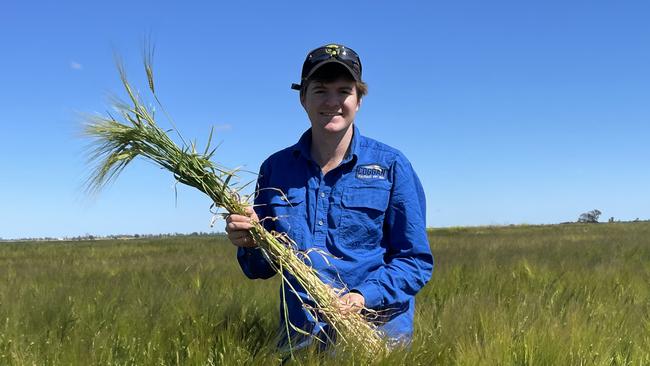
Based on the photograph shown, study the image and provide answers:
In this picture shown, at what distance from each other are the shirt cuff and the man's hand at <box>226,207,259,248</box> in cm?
44

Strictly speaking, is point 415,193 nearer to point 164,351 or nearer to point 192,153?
point 192,153

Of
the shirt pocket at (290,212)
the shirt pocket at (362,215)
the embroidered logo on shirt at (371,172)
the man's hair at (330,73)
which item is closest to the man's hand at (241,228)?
the shirt pocket at (290,212)

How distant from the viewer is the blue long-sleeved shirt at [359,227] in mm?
2180

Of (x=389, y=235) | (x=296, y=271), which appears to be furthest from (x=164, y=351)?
(x=389, y=235)

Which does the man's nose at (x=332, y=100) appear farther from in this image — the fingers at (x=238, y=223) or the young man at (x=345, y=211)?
the fingers at (x=238, y=223)

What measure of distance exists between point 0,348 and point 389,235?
1605 mm

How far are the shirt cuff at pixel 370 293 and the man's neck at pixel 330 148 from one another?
50 cm

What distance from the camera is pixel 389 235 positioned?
2.29 m

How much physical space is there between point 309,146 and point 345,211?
Answer: 340 mm

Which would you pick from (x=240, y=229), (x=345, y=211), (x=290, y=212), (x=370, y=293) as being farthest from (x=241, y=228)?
(x=370, y=293)

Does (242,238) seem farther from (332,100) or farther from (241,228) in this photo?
(332,100)

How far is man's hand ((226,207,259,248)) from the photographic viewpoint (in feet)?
6.73

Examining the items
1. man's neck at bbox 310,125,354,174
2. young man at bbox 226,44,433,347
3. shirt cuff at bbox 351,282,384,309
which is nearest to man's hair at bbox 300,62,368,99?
young man at bbox 226,44,433,347

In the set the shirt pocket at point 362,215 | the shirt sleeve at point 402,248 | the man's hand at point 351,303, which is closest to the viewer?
the man's hand at point 351,303
